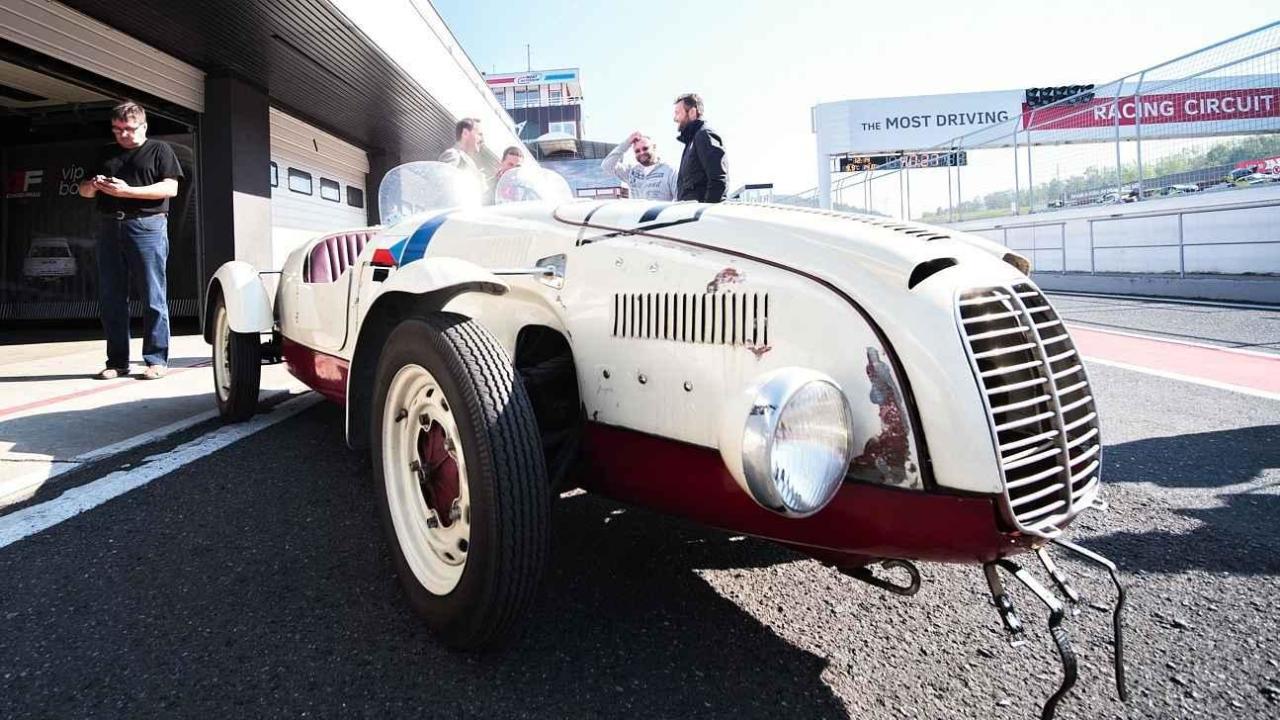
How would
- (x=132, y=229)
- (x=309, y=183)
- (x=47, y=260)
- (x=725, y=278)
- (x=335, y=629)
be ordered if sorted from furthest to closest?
1. (x=309, y=183)
2. (x=47, y=260)
3. (x=132, y=229)
4. (x=335, y=629)
5. (x=725, y=278)

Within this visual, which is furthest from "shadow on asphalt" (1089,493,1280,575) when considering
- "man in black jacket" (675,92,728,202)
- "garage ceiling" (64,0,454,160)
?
"garage ceiling" (64,0,454,160)

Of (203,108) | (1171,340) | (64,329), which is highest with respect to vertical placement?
(203,108)

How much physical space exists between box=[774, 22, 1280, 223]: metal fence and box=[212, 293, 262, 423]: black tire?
29.5 ft

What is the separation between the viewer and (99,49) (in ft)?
25.1

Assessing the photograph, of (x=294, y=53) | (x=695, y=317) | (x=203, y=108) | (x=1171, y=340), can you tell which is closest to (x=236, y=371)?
(x=695, y=317)

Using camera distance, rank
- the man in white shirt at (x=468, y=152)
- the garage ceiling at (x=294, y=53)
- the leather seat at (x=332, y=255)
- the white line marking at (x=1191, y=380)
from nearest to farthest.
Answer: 1. the man in white shirt at (x=468, y=152)
2. the leather seat at (x=332, y=255)
3. the white line marking at (x=1191, y=380)
4. the garage ceiling at (x=294, y=53)

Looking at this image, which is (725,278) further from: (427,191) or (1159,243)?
(1159,243)

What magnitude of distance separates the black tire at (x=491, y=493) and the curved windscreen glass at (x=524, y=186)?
1.42m

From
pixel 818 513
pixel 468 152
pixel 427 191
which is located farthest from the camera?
pixel 468 152

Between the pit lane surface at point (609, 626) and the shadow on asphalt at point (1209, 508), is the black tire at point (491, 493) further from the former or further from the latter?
the shadow on asphalt at point (1209, 508)

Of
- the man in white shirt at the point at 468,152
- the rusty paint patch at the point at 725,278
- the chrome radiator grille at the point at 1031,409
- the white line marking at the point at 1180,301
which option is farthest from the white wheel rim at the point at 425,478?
the white line marking at the point at 1180,301

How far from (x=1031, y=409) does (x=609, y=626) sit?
1084mm

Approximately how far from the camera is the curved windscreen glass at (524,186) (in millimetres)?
3025

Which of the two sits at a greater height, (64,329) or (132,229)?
(132,229)
